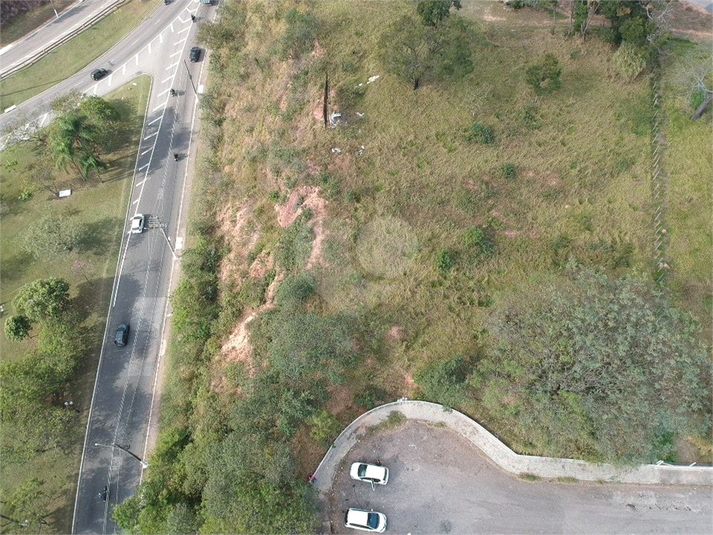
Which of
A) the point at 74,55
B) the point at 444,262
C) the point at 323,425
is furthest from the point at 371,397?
the point at 74,55

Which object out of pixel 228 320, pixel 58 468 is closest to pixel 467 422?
pixel 228 320

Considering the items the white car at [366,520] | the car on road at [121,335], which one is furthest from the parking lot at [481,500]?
the car on road at [121,335]

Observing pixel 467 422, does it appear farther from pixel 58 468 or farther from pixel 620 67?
pixel 620 67

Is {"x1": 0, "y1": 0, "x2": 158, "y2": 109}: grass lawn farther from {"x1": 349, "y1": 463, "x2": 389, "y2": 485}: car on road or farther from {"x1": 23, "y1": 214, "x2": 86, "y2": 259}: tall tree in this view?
{"x1": 349, "y1": 463, "x2": 389, "y2": 485}: car on road

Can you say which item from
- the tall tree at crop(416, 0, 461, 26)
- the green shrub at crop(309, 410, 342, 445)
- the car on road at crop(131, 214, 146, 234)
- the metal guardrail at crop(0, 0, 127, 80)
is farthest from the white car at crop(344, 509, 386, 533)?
the metal guardrail at crop(0, 0, 127, 80)

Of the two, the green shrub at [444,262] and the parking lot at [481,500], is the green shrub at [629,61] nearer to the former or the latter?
the green shrub at [444,262]

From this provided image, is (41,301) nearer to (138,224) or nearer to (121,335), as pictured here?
(121,335)
